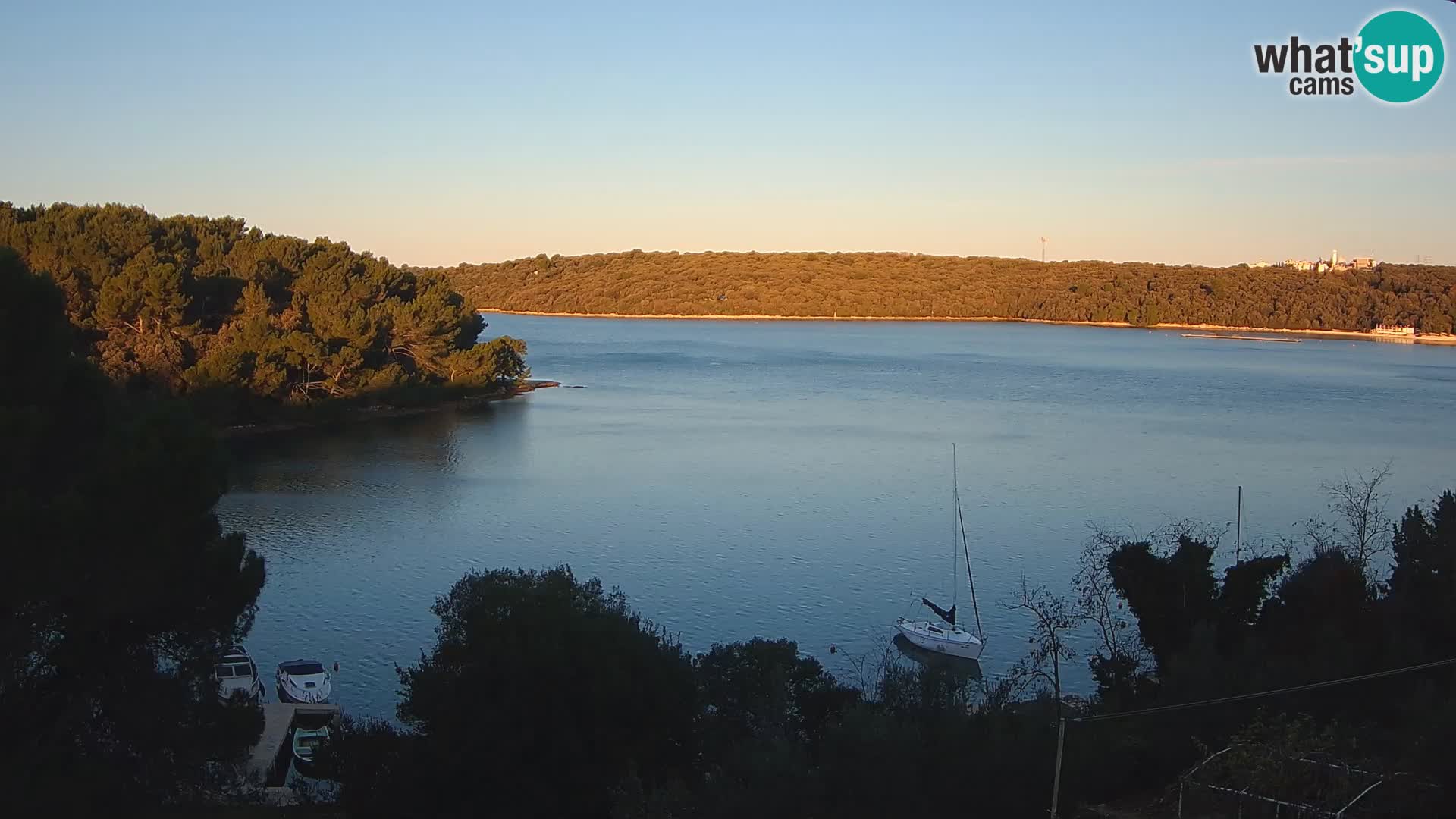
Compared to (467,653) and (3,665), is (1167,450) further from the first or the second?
(3,665)

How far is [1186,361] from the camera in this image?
2297 inches

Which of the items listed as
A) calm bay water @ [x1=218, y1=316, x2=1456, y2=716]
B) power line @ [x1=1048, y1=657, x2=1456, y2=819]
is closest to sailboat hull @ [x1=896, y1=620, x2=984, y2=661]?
calm bay water @ [x1=218, y1=316, x2=1456, y2=716]

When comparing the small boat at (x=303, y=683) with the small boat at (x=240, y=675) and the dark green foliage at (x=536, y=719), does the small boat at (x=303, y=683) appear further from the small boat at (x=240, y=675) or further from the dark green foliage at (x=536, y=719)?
the dark green foliage at (x=536, y=719)

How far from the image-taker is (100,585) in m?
7.54

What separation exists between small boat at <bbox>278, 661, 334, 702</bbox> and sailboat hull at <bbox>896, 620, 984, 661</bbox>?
6.44 metres

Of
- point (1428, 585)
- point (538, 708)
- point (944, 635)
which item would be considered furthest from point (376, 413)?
point (1428, 585)

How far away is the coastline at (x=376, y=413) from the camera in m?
31.4

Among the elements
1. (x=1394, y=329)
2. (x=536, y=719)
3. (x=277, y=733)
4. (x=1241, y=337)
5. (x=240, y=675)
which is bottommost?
(x=277, y=733)

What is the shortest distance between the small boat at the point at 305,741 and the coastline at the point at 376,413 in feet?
53.9

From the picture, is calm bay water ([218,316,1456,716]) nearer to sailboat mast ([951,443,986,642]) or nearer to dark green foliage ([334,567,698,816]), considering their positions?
sailboat mast ([951,443,986,642])

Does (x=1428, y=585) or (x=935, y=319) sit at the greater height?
(x=935, y=319)

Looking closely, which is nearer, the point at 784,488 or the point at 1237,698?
the point at 1237,698

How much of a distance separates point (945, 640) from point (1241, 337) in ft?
247

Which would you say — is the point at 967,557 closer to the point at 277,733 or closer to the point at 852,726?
the point at 277,733
